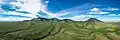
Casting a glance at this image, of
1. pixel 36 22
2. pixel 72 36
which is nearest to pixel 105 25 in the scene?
pixel 72 36

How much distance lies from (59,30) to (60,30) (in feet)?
0.11

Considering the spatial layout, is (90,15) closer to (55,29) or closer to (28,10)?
(55,29)

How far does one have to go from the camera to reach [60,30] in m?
5.74

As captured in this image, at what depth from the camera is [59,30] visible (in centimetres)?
575

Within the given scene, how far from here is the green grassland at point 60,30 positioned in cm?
564

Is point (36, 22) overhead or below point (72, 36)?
overhead

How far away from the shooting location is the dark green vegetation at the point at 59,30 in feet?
18.5

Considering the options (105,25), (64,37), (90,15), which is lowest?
(64,37)

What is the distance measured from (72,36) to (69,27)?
1.11 feet

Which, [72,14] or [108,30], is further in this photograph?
[108,30]

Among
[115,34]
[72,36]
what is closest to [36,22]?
[72,36]

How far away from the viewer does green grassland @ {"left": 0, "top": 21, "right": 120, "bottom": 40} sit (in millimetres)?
5637

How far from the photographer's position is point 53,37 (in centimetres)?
565

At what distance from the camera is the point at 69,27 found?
229 inches
